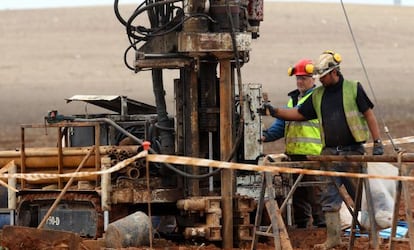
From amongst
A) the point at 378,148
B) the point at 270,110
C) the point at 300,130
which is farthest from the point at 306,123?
the point at 378,148

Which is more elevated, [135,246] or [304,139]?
[304,139]

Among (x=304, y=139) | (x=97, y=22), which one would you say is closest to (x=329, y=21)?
(x=97, y=22)

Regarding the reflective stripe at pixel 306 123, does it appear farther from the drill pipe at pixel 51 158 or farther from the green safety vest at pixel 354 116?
the drill pipe at pixel 51 158

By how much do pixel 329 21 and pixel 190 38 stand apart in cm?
4783

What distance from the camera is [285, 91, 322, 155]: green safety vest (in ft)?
43.9

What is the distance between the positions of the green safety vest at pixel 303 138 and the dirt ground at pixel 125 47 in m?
10.4

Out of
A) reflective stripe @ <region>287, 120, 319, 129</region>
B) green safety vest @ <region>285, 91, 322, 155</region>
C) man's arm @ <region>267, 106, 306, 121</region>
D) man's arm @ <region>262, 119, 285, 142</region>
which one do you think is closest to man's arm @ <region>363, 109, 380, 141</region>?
Result: man's arm @ <region>267, 106, 306, 121</region>

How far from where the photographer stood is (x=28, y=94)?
40.9 m

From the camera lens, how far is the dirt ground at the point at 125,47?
36688mm

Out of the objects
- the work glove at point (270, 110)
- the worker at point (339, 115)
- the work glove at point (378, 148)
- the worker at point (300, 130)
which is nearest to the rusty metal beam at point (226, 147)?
the work glove at point (270, 110)

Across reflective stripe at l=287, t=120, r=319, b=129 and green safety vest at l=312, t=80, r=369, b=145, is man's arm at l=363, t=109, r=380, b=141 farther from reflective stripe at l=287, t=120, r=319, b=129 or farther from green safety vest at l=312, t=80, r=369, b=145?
reflective stripe at l=287, t=120, r=319, b=129

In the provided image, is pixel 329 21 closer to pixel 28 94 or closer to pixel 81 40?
pixel 81 40

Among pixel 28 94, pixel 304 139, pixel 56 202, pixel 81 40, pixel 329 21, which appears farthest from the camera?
pixel 329 21

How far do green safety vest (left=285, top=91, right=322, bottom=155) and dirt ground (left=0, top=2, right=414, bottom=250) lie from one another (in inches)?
411
